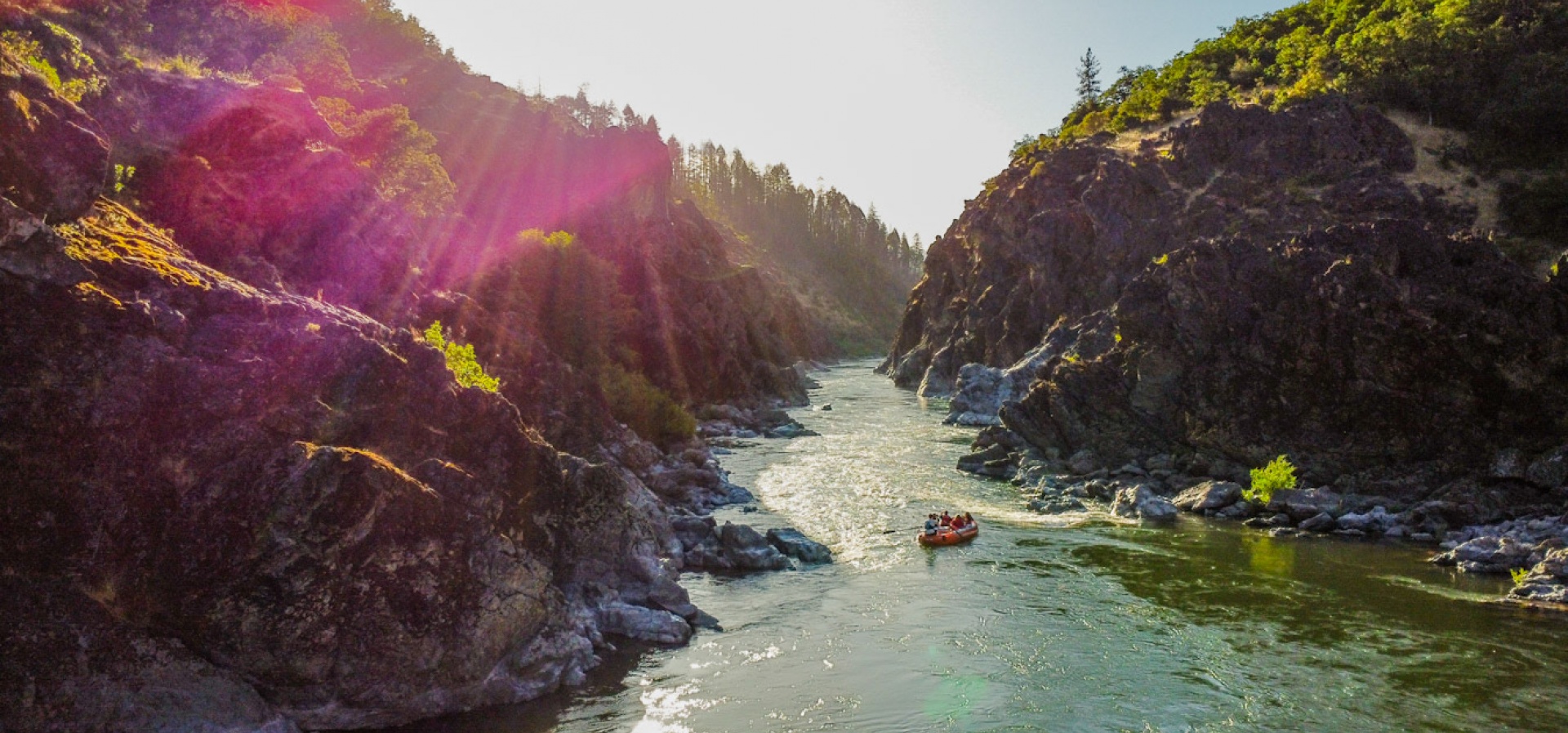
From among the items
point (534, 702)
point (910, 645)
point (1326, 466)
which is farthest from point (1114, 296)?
point (534, 702)

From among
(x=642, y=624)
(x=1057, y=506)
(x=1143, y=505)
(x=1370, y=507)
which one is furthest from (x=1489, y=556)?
(x=642, y=624)

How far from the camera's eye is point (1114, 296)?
82.3 m

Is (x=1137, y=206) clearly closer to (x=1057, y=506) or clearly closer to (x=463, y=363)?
(x=1057, y=506)

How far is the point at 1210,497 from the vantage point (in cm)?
3812

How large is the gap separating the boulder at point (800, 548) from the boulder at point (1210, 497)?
17956 millimetres

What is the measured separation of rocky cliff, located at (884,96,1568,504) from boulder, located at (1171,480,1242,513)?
3209 mm

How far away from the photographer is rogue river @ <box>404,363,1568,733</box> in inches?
723

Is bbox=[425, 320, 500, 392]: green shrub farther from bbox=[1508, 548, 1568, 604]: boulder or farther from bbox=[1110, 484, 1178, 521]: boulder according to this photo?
bbox=[1508, 548, 1568, 604]: boulder

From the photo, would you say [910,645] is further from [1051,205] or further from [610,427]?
[1051,205]

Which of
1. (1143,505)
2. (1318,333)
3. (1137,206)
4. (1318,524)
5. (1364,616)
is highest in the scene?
(1137,206)

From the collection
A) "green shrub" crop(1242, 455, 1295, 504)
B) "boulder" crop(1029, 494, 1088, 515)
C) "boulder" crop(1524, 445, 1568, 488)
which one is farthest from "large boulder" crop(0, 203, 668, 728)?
"boulder" crop(1524, 445, 1568, 488)

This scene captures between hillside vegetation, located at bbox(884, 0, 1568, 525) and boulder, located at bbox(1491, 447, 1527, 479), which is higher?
hillside vegetation, located at bbox(884, 0, 1568, 525)

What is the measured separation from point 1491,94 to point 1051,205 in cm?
3903

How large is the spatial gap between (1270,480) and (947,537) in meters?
15.6
